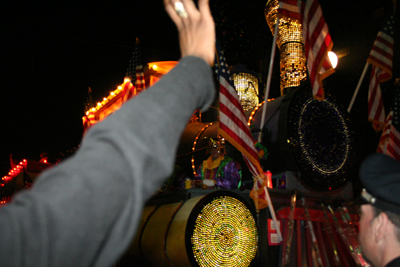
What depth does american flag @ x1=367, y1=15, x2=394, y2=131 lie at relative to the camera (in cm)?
619

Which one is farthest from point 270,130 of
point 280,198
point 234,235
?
point 234,235

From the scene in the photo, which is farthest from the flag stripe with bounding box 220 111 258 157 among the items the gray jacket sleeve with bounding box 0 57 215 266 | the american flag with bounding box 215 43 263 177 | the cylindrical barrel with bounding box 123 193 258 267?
the gray jacket sleeve with bounding box 0 57 215 266

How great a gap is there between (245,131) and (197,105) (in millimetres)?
3867

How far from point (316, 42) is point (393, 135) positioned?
281 centimetres

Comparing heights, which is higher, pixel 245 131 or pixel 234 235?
pixel 245 131

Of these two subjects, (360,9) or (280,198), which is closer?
(280,198)

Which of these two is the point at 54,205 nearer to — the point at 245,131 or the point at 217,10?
the point at 245,131

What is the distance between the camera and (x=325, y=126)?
5.29 metres

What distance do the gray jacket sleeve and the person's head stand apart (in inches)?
59.2

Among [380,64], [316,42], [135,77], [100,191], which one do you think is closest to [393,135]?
[380,64]

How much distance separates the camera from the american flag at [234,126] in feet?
14.4

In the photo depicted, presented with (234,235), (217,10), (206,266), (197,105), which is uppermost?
(217,10)

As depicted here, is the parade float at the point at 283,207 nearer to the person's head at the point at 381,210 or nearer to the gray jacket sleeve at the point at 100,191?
the person's head at the point at 381,210

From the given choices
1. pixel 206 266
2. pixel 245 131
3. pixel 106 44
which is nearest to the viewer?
pixel 206 266
